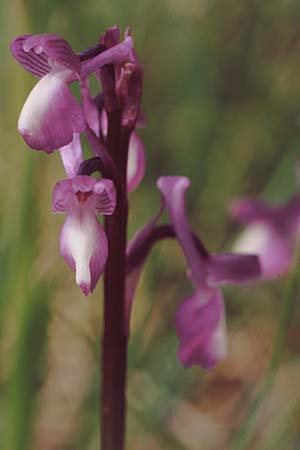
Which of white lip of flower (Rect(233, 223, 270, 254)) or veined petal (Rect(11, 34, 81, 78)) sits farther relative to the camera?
white lip of flower (Rect(233, 223, 270, 254))

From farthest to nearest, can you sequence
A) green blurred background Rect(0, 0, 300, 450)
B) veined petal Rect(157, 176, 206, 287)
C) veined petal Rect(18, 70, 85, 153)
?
green blurred background Rect(0, 0, 300, 450) < veined petal Rect(157, 176, 206, 287) < veined petal Rect(18, 70, 85, 153)

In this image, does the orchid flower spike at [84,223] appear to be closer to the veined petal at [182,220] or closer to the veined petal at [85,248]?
the veined petal at [85,248]

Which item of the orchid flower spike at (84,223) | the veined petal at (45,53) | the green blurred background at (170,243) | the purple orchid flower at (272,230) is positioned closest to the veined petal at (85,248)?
the orchid flower spike at (84,223)

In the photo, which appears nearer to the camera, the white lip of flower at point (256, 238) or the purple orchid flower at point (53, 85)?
the purple orchid flower at point (53, 85)

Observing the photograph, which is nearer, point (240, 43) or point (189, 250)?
point (189, 250)

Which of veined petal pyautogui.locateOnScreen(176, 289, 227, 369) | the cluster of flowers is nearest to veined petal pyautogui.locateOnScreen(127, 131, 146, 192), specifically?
the cluster of flowers

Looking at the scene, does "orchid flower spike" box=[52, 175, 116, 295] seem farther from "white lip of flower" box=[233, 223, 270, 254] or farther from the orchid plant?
"white lip of flower" box=[233, 223, 270, 254]

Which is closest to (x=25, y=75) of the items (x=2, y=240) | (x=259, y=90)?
(x=2, y=240)

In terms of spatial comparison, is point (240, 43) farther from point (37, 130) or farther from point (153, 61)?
point (37, 130)
